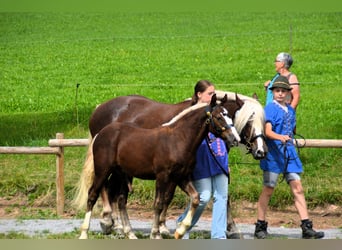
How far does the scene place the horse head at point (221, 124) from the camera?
8195 mm

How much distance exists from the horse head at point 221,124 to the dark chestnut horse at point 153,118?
0.34 meters

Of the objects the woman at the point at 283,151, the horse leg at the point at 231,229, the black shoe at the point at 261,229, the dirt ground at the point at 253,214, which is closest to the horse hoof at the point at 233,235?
the horse leg at the point at 231,229

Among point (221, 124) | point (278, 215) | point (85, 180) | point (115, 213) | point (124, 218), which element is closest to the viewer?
point (221, 124)

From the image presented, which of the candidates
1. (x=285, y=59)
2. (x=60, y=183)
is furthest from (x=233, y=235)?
(x=60, y=183)

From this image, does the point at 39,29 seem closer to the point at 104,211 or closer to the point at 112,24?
the point at 112,24

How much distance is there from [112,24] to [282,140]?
2023cm

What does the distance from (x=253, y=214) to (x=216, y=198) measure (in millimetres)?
2594

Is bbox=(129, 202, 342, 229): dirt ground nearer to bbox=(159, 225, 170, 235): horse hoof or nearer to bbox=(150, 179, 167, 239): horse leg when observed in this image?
bbox=(159, 225, 170, 235): horse hoof

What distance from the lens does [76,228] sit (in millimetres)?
9867

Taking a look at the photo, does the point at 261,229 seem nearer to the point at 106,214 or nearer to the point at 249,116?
the point at 249,116

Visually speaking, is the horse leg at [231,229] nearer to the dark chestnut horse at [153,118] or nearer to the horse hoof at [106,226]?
the dark chestnut horse at [153,118]

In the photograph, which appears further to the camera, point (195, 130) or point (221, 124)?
point (195, 130)

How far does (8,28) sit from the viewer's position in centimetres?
2831

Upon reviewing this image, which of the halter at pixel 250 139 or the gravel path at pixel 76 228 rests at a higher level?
the halter at pixel 250 139
